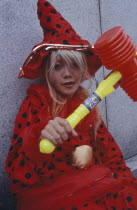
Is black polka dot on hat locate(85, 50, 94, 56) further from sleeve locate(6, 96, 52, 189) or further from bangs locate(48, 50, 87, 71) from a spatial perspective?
sleeve locate(6, 96, 52, 189)

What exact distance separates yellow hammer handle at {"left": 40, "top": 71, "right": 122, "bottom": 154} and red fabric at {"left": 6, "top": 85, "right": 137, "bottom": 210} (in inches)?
10.5

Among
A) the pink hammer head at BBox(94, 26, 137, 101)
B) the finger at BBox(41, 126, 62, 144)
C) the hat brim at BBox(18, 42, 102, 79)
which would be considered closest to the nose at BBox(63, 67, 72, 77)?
the hat brim at BBox(18, 42, 102, 79)

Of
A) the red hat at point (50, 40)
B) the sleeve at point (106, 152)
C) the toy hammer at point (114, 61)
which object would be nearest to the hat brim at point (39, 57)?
the red hat at point (50, 40)

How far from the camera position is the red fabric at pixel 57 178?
1418mm

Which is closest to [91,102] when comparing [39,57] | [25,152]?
[25,152]

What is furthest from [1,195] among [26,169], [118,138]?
[118,138]

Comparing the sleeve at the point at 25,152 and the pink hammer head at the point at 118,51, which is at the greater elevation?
the pink hammer head at the point at 118,51

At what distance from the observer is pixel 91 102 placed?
125cm

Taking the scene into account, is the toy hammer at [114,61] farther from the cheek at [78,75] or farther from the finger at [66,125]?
the cheek at [78,75]

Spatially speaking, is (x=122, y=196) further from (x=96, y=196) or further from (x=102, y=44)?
(x=102, y=44)

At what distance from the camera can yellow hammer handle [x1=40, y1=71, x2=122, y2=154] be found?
3.45 ft

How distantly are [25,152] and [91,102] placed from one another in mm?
375

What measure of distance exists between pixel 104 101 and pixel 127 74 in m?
1.08

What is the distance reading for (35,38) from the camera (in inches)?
73.7
